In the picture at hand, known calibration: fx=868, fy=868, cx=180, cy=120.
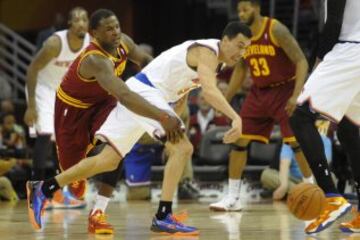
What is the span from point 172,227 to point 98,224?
0.53 metres

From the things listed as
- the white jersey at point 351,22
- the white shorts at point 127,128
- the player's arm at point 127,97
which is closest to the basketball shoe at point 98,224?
the white shorts at point 127,128

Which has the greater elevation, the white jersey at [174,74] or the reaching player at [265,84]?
the white jersey at [174,74]

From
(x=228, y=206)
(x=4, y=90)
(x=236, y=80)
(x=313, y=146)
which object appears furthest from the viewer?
(x=4, y=90)

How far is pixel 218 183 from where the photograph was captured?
1068cm

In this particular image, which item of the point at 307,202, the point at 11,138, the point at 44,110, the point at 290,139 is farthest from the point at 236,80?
the point at 11,138

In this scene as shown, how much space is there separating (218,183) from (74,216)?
336cm

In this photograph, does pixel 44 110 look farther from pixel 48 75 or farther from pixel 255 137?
pixel 255 137

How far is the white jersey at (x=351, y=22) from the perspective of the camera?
5785mm

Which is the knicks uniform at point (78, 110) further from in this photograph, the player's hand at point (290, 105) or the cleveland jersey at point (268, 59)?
the cleveland jersey at point (268, 59)

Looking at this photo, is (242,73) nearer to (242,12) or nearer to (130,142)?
(242,12)

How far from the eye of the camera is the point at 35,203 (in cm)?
609

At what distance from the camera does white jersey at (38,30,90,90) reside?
883 cm

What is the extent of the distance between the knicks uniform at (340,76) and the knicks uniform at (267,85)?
242 centimetres

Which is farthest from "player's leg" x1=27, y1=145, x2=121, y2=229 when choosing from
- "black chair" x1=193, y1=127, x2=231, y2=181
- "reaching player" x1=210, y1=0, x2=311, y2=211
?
"black chair" x1=193, y1=127, x2=231, y2=181
